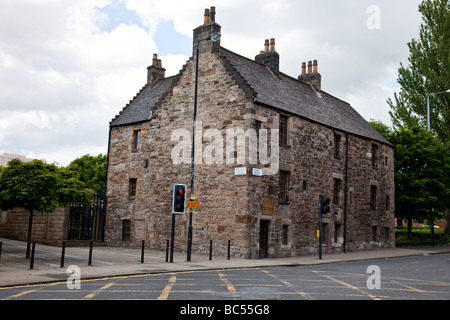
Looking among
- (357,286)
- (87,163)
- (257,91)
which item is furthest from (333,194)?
(87,163)

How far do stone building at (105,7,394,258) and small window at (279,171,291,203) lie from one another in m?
0.05

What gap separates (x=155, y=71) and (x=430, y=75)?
24.3m

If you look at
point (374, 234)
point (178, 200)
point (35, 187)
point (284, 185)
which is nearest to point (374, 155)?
point (374, 234)

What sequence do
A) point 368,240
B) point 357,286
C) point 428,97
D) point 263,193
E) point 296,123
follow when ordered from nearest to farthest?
point 357,286 → point 263,193 → point 296,123 → point 368,240 → point 428,97

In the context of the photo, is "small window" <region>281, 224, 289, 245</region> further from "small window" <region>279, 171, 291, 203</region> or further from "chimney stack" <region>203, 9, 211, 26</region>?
"chimney stack" <region>203, 9, 211, 26</region>

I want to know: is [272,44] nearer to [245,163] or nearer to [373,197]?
[245,163]

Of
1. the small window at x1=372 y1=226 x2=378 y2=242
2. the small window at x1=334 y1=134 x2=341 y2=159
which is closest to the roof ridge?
the small window at x1=334 y1=134 x2=341 y2=159

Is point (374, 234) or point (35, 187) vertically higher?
point (35, 187)

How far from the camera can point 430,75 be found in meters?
39.3

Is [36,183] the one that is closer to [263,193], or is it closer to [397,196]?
[263,193]

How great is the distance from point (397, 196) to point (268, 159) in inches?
657

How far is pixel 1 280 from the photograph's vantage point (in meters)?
11.2

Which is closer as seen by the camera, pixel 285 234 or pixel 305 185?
pixel 285 234

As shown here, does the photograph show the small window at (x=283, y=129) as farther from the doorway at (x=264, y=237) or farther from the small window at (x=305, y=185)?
the doorway at (x=264, y=237)
